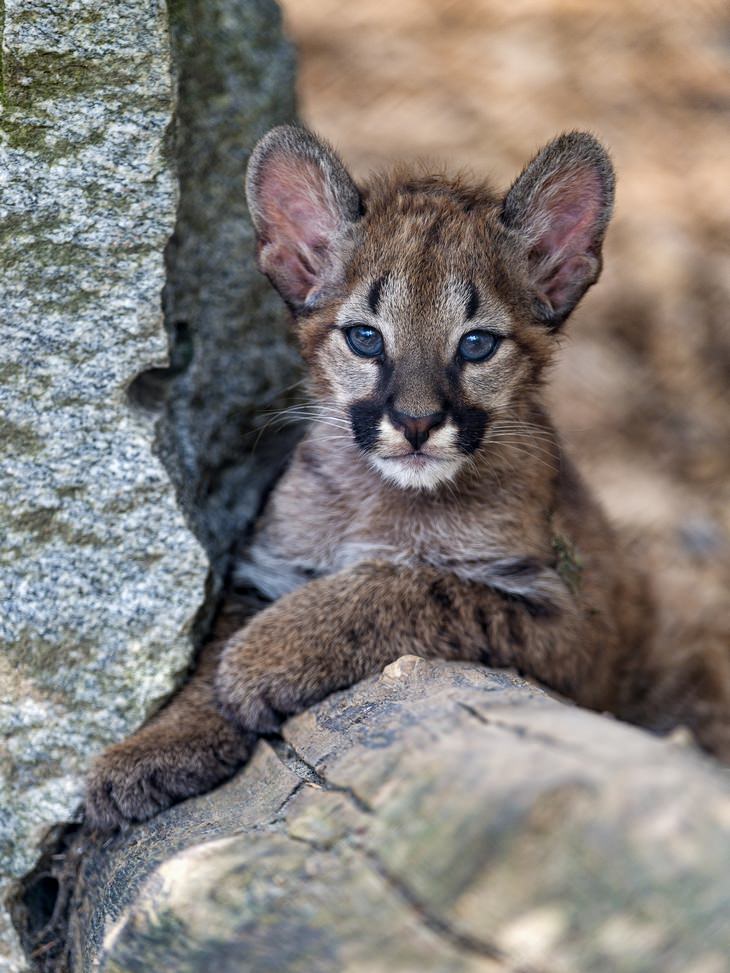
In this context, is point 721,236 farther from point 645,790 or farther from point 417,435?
point 645,790

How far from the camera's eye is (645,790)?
2.18 meters

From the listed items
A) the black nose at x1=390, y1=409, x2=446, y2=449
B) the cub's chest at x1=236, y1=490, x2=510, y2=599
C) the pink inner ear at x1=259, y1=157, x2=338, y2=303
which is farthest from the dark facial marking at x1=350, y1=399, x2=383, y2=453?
the pink inner ear at x1=259, y1=157, x2=338, y2=303

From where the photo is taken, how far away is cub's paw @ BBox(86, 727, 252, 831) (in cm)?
342

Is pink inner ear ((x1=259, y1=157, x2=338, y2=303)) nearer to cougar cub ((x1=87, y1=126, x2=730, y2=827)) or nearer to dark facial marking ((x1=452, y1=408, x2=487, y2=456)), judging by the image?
cougar cub ((x1=87, y1=126, x2=730, y2=827))

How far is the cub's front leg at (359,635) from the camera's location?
351 centimetres

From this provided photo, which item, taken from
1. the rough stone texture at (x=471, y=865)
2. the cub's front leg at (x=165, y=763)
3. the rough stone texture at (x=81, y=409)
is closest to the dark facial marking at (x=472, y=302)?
the rough stone texture at (x=81, y=409)

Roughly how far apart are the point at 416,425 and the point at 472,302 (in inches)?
20.7

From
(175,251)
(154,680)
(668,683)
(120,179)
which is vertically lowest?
(668,683)

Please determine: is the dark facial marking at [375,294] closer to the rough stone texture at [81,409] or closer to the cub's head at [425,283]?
the cub's head at [425,283]

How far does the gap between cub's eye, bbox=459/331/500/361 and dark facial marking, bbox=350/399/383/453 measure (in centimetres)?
35

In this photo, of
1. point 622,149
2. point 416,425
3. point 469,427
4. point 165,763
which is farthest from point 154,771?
point 622,149

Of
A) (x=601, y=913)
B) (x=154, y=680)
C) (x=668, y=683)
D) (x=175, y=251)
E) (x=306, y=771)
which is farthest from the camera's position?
(x=668, y=683)

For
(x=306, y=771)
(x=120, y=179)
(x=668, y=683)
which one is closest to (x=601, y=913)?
(x=306, y=771)

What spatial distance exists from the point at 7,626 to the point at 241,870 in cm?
140
